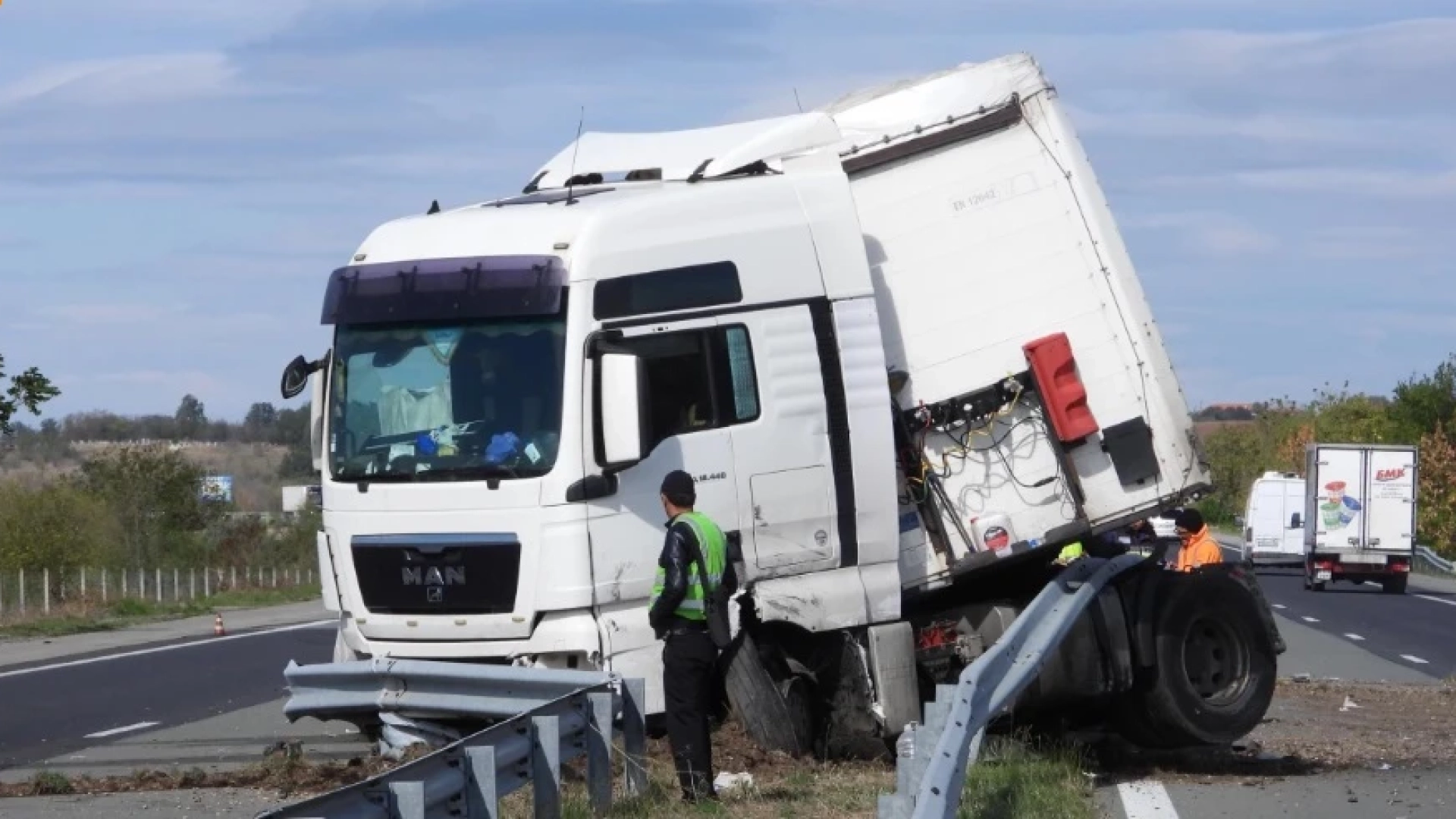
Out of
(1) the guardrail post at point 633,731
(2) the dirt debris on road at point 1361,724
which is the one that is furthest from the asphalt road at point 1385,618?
(1) the guardrail post at point 633,731

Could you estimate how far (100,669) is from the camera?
23.9 meters

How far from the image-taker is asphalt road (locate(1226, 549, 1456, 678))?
26.0 meters

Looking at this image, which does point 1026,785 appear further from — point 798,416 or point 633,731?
point 798,416

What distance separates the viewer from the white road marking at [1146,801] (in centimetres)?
1032

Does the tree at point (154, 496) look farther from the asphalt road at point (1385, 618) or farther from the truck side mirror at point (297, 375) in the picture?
the truck side mirror at point (297, 375)

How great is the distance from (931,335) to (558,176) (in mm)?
2586

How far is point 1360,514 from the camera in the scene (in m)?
48.4

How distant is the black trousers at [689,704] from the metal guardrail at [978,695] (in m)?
1.26

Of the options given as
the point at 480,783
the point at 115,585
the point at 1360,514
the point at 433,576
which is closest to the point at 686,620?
the point at 433,576

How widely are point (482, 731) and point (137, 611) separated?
1305 inches

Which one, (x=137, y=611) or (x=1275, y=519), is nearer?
(x=137, y=611)

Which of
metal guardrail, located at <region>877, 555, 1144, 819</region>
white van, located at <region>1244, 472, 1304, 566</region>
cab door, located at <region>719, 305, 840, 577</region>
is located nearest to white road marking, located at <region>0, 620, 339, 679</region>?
cab door, located at <region>719, 305, 840, 577</region>

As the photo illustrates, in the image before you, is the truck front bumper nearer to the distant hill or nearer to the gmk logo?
the gmk logo

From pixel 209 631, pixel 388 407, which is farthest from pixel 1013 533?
pixel 209 631
